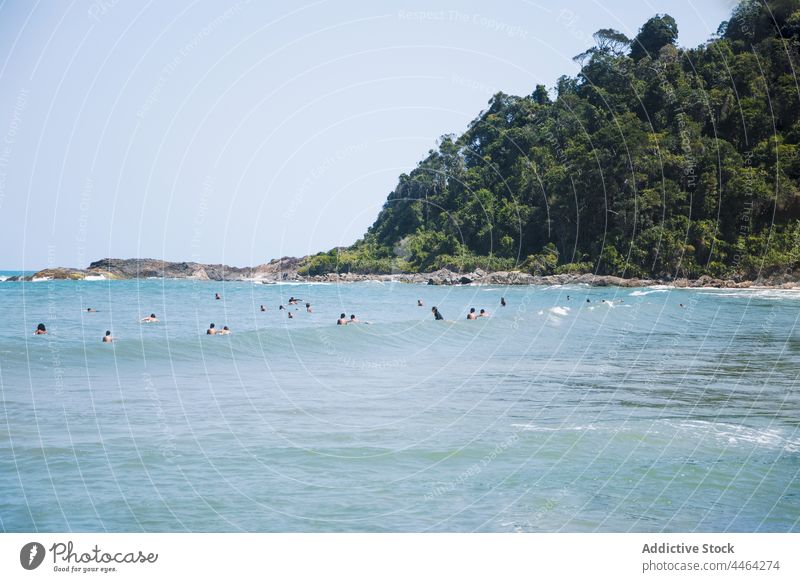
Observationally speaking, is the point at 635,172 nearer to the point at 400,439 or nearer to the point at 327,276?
the point at 327,276

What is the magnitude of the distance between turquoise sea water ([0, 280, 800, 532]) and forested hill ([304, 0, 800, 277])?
58005mm

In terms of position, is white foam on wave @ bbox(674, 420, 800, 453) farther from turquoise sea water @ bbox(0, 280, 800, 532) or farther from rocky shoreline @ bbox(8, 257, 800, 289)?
rocky shoreline @ bbox(8, 257, 800, 289)

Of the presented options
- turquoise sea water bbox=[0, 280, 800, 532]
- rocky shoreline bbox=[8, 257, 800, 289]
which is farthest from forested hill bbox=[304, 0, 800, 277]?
turquoise sea water bbox=[0, 280, 800, 532]

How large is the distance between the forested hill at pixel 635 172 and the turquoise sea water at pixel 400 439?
5801 centimetres

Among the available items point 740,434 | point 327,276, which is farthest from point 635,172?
point 740,434

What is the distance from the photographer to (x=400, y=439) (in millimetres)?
12922

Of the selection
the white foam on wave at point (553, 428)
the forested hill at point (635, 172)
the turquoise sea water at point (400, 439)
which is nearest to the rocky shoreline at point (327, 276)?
the forested hill at point (635, 172)

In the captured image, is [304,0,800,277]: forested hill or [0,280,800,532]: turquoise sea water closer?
[0,280,800,532]: turquoise sea water

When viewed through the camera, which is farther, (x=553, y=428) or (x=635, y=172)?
(x=635, y=172)

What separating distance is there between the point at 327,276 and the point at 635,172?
2340 inches

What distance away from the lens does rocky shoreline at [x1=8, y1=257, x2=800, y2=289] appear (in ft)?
269

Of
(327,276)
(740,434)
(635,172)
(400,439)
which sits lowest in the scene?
(740,434)
